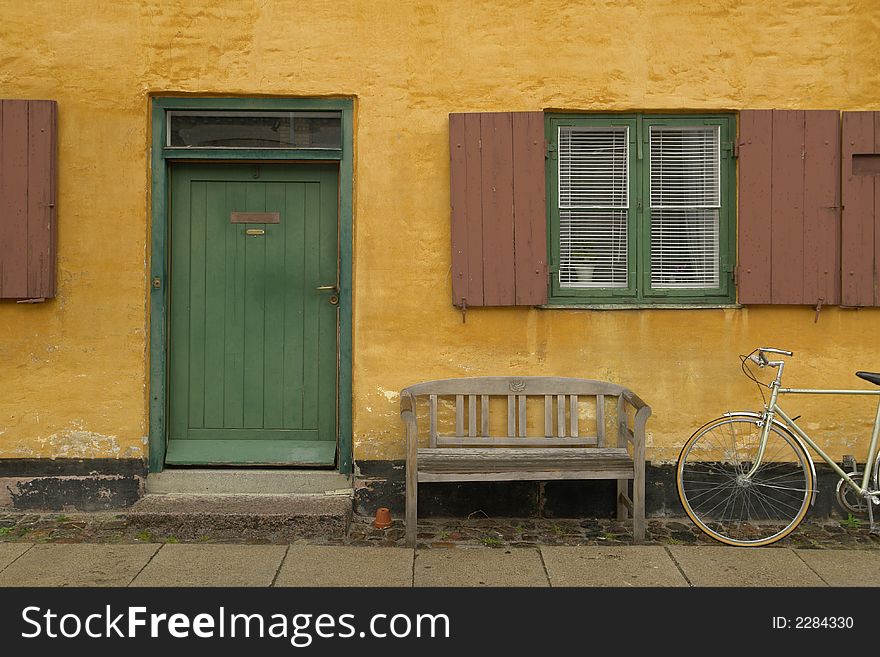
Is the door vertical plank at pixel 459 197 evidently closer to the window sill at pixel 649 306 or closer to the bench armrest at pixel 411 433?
A: the window sill at pixel 649 306

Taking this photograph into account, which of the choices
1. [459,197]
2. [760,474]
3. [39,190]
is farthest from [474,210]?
[39,190]

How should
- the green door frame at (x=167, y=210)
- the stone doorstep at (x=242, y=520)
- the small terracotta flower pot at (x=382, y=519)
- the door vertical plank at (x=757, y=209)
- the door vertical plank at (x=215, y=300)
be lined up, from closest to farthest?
the stone doorstep at (x=242, y=520), the small terracotta flower pot at (x=382, y=519), the door vertical plank at (x=757, y=209), the green door frame at (x=167, y=210), the door vertical plank at (x=215, y=300)

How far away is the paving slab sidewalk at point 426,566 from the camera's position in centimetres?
457

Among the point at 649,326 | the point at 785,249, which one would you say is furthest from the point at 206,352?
the point at 785,249

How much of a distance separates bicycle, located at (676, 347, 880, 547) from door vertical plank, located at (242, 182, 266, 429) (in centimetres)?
280

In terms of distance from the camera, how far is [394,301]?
18.6 ft

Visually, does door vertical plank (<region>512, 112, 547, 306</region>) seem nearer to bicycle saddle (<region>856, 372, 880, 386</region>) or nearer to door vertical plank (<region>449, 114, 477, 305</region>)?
door vertical plank (<region>449, 114, 477, 305</region>)

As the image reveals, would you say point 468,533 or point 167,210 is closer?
point 468,533

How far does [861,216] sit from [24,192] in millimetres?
5289

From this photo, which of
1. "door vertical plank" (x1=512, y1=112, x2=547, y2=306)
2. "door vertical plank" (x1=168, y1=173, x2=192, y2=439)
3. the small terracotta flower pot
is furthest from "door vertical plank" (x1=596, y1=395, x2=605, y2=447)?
"door vertical plank" (x1=168, y1=173, x2=192, y2=439)

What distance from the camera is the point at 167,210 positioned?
19.1ft

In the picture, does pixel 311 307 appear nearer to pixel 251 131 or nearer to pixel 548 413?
pixel 251 131

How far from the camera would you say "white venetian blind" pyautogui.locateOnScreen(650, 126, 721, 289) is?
A: 577 cm

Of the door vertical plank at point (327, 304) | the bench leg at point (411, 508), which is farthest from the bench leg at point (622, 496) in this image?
the door vertical plank at point (327, 304)
